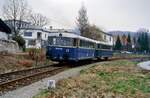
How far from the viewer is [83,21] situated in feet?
246

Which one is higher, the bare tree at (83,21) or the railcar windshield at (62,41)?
the bare tree at (83,21)

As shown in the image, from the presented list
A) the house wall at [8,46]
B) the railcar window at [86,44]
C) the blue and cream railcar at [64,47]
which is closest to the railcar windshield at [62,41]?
the blue and cream railcar at [64,47]

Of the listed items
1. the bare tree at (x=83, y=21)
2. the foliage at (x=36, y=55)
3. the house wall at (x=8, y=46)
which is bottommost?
the foliage at (x=36, y=55)

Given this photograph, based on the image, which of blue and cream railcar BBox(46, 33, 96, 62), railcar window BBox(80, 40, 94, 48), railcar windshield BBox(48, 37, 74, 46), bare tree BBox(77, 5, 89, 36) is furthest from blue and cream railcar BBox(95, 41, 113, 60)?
bare tree BBox(77, 5, 89, 36)

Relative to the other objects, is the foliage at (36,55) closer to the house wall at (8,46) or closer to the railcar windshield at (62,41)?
the house wall at (8,46)

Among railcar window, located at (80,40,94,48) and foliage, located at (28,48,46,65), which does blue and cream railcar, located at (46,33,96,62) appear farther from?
foliage, located at (28,48,46,65)

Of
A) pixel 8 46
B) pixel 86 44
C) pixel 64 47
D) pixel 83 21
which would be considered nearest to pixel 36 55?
pixel 8 46

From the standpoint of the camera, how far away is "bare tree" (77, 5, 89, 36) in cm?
7384

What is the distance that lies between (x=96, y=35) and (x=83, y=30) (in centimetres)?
1052

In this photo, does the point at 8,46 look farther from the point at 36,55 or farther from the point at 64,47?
the point at 64,47

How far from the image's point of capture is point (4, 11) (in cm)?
7094

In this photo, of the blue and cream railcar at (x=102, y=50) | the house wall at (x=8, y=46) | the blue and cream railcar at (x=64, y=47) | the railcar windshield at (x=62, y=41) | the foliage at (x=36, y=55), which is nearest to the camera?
the blue and cream railcar at (x=64, y=47)

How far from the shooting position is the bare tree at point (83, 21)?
7384cm

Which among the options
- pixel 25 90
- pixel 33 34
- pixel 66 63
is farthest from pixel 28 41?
pixel 25 90
